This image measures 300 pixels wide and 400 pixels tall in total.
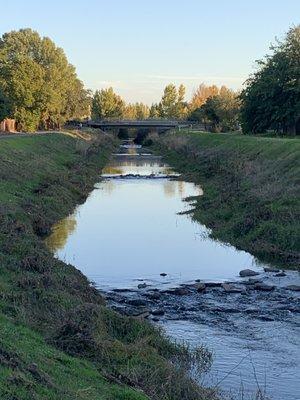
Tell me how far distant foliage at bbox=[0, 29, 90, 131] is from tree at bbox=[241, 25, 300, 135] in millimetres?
28330

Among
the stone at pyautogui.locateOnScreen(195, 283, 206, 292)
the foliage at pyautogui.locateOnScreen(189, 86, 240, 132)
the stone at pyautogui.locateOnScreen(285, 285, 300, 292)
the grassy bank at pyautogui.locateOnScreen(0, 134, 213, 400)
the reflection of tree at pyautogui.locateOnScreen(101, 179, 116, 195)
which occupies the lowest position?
the stone at pyautogui.locateOnScreen(195, 283, 206, 292)

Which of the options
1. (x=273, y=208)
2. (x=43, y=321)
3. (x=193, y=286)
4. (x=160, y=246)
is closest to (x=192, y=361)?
(x=43, y=321)

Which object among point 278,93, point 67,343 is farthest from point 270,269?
point 278,93

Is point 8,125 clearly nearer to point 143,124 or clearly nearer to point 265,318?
point 143,124

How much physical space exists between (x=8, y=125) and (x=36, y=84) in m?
7.01

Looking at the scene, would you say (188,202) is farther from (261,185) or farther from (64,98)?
(64,98)

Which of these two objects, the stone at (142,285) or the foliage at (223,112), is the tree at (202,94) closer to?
the foliage at (223,112)

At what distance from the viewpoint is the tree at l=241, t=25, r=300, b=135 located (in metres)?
67.3

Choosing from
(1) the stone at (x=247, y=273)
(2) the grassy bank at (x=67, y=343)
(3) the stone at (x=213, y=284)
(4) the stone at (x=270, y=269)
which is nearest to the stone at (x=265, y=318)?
(3) the stone at (x=213, y=284)

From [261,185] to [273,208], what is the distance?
8.17 m

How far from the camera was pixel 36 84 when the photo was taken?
91.6 metres

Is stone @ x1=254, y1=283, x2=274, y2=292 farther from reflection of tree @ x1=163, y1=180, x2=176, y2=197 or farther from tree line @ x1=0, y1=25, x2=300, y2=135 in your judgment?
tree line @ x1=0, y1=25, x2=300, y2=135

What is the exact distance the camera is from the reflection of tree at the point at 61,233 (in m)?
24.9

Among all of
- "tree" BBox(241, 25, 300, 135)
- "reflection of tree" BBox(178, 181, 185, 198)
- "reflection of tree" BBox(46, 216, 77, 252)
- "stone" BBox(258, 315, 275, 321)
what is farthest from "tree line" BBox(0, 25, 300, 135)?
"stone" BBox(258, 315, 275, 321)
